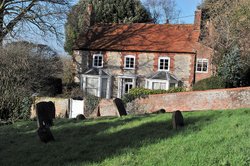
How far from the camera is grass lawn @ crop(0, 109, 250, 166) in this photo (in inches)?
263

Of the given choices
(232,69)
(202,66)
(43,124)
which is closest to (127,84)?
(202,66)

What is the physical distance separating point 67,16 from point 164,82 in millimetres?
12161

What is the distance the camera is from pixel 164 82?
Result: 39219 millimetres

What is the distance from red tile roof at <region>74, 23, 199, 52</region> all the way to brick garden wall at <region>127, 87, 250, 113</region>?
1624cm

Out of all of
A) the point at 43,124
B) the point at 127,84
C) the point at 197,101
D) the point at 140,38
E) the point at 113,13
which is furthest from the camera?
the point at 113,13

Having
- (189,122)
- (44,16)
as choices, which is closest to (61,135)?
A: (189,122)

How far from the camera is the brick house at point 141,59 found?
39.5m

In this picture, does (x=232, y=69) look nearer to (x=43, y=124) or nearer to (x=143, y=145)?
(x=43, y=124)

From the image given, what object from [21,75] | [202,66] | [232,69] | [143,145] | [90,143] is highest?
[202,66]

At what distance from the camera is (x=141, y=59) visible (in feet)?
136

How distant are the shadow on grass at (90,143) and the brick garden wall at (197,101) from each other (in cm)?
984

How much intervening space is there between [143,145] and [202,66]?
3266 cm

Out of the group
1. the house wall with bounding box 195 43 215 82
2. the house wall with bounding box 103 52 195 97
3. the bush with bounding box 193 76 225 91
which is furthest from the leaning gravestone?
the house wall with bounding box 103 52 195 97

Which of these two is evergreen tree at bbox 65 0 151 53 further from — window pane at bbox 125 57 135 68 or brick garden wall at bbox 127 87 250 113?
brick garden wall at bbox 127 87 250 113
